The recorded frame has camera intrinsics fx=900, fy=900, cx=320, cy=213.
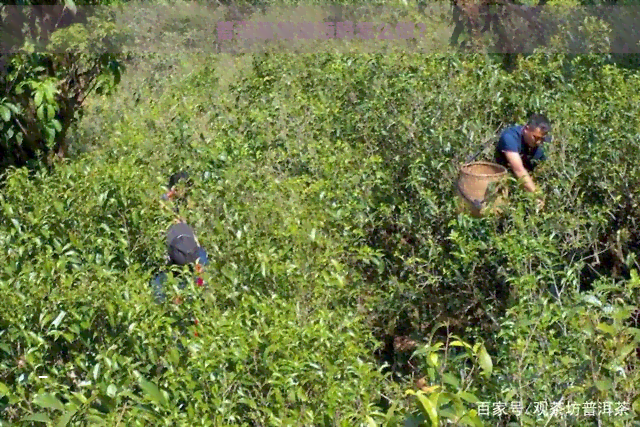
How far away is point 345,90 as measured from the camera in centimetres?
714

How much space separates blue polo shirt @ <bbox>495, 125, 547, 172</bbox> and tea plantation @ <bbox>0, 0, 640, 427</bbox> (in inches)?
6.5

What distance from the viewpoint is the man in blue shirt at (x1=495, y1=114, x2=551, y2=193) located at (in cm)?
504

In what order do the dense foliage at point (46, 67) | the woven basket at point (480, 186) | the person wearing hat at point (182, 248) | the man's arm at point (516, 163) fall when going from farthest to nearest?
the dense foliage at point (46, 67) → the man's arm at point (516, 163) → the woven basket at point (480, 186) → the person wearing hat at point (182, 248)

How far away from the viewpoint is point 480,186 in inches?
188

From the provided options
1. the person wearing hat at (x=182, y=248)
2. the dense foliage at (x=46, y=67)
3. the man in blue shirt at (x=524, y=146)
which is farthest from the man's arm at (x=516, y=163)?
the dense foliage at (x=46, y=67)

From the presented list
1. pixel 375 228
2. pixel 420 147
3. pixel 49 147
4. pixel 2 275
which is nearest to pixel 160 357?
pixel 2 275

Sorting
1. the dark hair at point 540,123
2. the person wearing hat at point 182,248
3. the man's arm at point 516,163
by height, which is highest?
the dark hair at point 540,123

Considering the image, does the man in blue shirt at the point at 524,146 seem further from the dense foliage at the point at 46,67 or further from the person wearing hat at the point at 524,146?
the dense foliage at the point at 46,67

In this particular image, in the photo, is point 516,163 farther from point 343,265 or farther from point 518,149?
point 343,265

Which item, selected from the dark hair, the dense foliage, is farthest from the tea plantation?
the dense foliage

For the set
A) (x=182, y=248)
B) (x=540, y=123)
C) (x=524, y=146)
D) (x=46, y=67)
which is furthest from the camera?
(x=46, y=67)

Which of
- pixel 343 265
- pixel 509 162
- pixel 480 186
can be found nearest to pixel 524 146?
pixel 509 162

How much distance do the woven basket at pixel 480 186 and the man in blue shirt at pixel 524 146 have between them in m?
0.11

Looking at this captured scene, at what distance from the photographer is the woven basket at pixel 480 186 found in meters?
4.51
